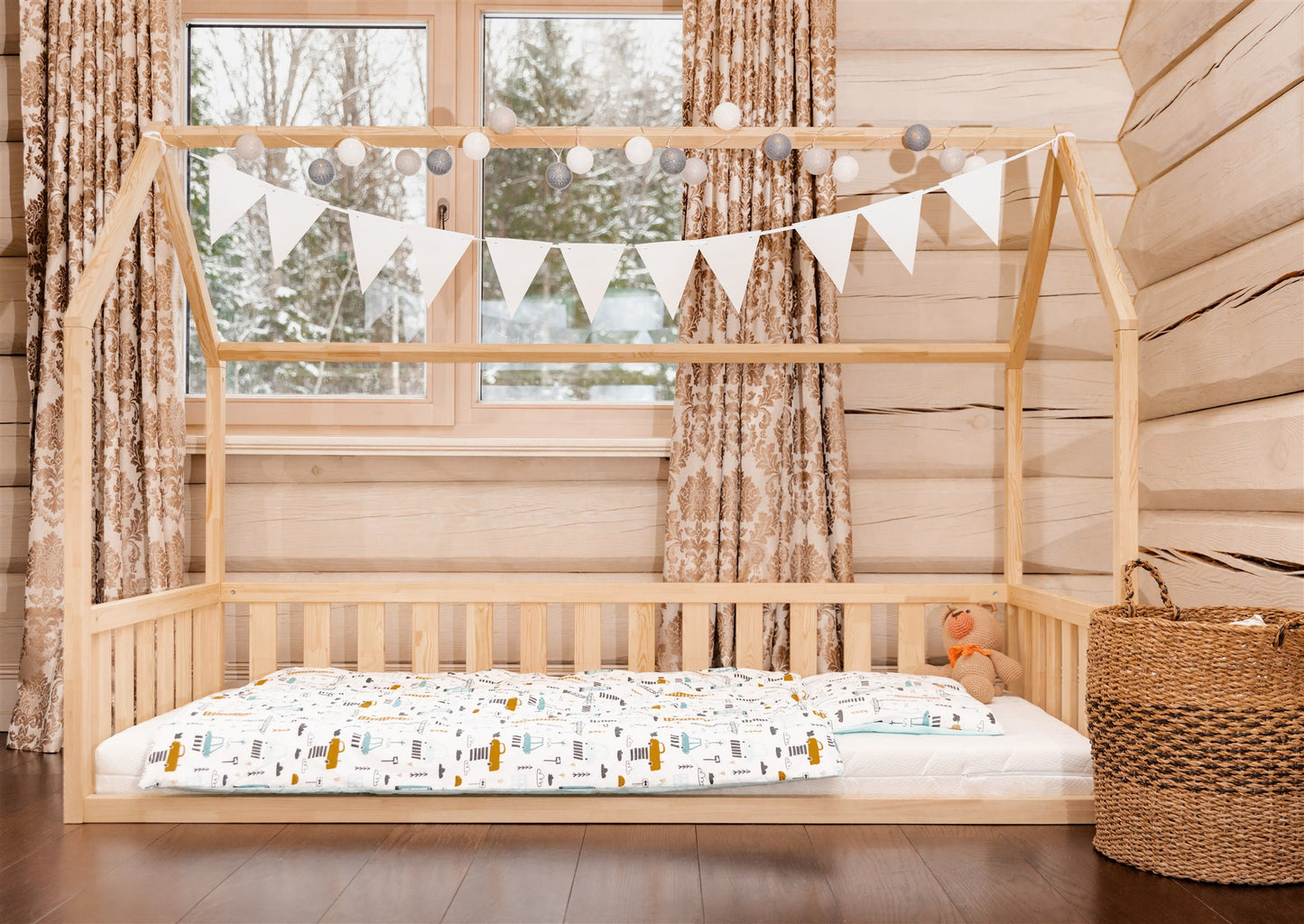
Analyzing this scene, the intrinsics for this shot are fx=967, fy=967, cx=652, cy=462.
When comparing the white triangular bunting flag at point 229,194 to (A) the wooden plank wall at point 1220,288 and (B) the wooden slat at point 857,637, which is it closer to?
(B) the wooden slat at point 857,637

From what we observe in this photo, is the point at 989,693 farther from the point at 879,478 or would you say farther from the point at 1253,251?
the point at 1253,251

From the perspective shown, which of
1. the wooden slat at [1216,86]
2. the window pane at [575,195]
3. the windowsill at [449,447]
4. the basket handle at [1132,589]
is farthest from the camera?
the window pane at [575,195]

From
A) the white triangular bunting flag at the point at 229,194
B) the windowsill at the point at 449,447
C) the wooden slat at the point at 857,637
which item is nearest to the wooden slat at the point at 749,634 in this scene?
the wooden slat at the point at 857,637

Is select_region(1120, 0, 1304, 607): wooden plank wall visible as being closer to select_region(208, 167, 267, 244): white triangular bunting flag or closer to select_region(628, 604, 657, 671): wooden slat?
select_region(628, 604, 657, 671): wooden slat

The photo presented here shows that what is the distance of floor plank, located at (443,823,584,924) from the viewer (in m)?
1.37

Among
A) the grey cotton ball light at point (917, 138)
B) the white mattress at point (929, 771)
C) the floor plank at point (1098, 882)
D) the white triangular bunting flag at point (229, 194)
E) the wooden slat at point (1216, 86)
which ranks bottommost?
the floor plank at point (1098, 882)

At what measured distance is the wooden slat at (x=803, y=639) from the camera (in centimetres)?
234

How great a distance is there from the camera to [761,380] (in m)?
2.39

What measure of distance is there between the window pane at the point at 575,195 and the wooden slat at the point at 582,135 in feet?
2.09

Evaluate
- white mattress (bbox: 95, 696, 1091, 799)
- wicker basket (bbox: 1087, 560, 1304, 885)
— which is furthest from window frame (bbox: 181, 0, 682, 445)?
wicker basket (bbox: 1087, 560, 1304, 885)

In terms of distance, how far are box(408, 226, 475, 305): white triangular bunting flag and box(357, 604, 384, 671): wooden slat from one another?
2.62 ft

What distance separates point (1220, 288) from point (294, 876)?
2.11m

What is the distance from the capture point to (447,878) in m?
1.49

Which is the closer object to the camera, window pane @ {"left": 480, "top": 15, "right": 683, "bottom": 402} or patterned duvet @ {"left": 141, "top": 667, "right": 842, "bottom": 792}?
patterned duvet @ {"left": 141, "top": 667, "right": 842, "bottom": 792}
